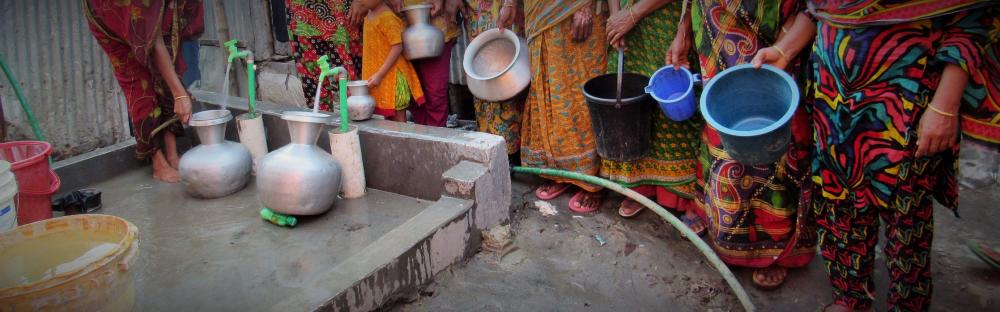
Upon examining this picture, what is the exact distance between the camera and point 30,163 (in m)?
2.74

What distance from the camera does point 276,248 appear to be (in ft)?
9.35

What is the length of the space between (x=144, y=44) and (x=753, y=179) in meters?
3.18

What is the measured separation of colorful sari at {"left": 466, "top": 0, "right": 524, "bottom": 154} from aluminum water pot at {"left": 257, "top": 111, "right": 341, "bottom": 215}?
1250mm

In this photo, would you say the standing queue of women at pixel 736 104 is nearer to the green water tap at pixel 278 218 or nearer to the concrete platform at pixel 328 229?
the concrete platform at pixel 328 229

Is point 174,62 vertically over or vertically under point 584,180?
over

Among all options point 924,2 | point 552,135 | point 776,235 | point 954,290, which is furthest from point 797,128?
point 552,135

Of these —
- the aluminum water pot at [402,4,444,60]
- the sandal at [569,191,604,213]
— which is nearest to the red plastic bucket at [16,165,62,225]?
the aluminum water pot at [402,4,444,60]

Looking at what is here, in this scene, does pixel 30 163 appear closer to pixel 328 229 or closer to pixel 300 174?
pixel 300 174

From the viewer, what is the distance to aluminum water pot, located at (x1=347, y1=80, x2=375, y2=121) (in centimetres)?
358

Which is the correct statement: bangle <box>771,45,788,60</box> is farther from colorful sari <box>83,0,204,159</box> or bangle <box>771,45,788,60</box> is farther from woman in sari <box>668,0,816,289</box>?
colorful sari <box>83,0,204,159</box>

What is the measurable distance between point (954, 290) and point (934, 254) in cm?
34

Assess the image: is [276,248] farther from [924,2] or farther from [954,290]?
[954,290]

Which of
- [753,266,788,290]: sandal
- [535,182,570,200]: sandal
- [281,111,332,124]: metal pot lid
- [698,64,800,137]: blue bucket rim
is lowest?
[753,266,788,290]: sandal

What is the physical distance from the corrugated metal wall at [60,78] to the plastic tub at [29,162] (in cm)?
161
